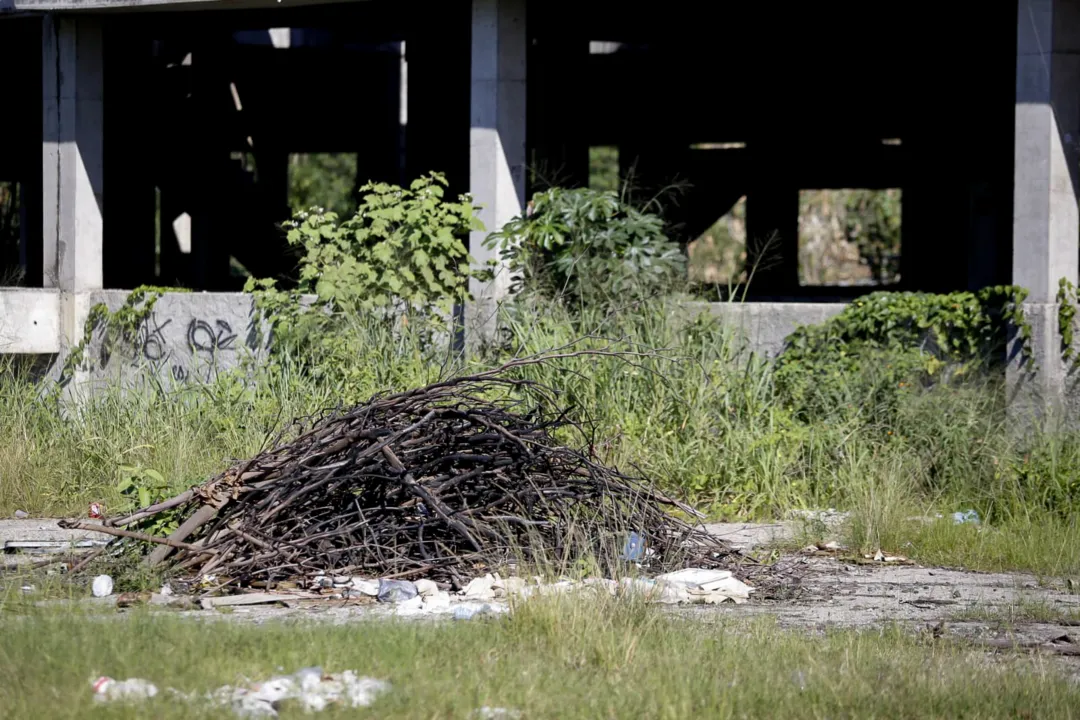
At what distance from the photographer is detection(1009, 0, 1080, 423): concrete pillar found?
30.7 ft

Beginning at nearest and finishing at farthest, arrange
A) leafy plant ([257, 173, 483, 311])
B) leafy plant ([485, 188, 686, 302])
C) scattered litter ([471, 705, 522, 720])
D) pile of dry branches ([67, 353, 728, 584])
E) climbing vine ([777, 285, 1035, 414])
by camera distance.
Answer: scattered litter ([471, 705, 522, 720]), pile of dry branches ([67, 353, 728, 584]), climbing vine ([777, 285, 1035, 414]), leafy plant ([485, 188, 686, 302]), leafy plant ([257, 173, 483, 311])

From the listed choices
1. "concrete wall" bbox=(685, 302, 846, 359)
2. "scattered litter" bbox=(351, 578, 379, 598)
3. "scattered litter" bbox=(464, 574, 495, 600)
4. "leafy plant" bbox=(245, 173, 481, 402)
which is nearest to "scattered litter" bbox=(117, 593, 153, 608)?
"scattered litter" bbox=(351, 578, 379, 598)

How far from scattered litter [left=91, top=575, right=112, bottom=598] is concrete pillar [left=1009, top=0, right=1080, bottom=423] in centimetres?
632

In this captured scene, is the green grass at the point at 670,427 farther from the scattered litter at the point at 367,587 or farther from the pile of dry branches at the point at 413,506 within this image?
the scattered litter at the point at 367,587

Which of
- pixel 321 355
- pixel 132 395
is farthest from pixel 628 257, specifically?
pixel 132 395

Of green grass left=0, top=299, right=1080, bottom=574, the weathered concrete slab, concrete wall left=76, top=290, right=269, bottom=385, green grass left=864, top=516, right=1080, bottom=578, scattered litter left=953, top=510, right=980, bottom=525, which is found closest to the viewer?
green grass left=864, top=516, right=1080, bottom=578

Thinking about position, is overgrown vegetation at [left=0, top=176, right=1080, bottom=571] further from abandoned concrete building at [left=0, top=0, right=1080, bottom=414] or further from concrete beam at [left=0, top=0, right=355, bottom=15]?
concrete beam at [left=0, top=0, right=355, bottom=15]

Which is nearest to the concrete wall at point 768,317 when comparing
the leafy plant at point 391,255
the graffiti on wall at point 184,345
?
the leafy plant at point 391,255

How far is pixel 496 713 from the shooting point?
13.2 feet

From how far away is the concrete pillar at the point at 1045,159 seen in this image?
30.7 ft

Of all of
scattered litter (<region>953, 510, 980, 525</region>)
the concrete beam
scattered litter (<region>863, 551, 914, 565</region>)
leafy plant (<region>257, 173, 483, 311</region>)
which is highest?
the concrete beam

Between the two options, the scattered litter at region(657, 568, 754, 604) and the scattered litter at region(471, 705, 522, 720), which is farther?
the scattered litter at region(657, 568, 754, 604)

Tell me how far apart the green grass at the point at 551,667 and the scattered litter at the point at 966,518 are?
279cm

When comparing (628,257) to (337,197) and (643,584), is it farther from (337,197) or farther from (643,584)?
(337,197)
